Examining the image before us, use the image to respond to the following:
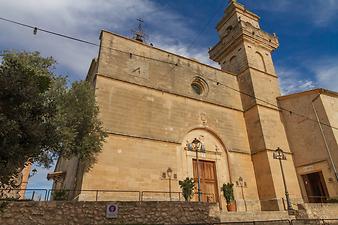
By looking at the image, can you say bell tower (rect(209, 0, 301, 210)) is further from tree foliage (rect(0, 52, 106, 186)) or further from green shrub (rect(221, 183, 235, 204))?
tree foliage (rect(0, 52, 106, 186))

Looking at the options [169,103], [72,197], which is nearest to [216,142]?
[169,103]

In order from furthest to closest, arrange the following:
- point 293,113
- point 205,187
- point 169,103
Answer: point 293,113 → point 169,103 → point 205,187

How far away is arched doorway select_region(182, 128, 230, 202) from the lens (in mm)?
15617

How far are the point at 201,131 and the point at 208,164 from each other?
234cm

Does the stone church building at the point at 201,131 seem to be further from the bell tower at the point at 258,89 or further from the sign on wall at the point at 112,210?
the sign on wall at the point at 112,210

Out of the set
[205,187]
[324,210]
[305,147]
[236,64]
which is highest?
[236,64]

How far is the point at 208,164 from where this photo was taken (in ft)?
54.5

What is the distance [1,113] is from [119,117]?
314 inches

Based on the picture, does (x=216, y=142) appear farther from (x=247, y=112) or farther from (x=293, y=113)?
(x=293, y=113)

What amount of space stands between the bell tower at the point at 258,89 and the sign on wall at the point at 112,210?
11.2 meters

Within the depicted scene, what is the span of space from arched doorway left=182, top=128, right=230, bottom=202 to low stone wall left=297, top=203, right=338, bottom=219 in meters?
4.59

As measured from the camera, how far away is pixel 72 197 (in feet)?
41.5

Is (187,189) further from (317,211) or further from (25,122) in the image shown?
(25,122)

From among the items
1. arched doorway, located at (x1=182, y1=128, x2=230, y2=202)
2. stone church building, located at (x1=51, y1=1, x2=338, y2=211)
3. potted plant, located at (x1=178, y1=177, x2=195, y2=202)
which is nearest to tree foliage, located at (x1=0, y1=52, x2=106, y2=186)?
stone church building, located at (x1=51, y1=1, x2=338, y2=211)
